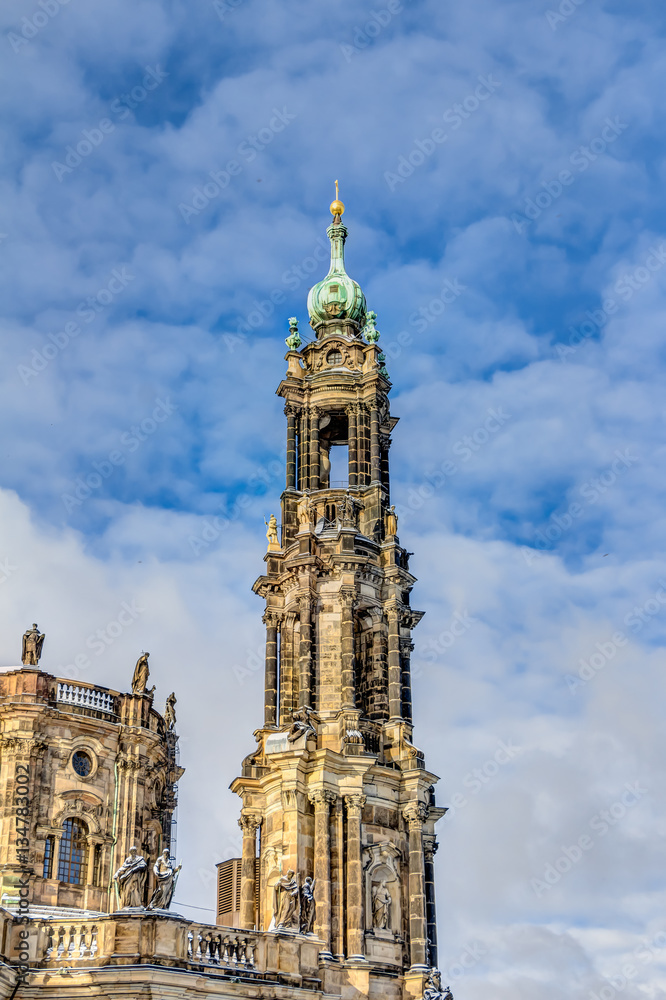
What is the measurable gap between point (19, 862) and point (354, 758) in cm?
1266

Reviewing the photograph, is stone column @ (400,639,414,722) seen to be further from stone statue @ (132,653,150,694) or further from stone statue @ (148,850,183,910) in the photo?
stone statue @ (148,850,183,910)

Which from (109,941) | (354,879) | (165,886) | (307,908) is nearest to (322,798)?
(354,879)

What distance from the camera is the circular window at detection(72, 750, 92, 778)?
51375 mm

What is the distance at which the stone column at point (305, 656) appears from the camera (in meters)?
54.1

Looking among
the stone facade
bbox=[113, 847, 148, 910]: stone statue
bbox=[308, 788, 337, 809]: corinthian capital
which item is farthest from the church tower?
bbox=[113, 847, 148, 910]: stone statue

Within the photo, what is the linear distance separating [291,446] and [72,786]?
724 inches

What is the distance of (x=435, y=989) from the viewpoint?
1972 inches

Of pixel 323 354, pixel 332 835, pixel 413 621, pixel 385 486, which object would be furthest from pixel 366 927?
pixel 323 354

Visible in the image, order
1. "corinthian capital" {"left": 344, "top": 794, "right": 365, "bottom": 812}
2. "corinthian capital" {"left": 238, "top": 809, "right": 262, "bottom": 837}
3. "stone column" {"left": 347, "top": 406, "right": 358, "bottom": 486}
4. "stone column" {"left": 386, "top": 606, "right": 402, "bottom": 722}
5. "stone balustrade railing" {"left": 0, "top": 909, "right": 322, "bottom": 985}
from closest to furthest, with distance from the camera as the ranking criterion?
1. "stone balustrade railing" {"left": 0, "top": 909, "right": 322, "bottom": 985}
2. "corinthian capital" {"left": 344, "top": 794, "right": 365, "bottom": 812}
3. "corinthian capital" {"left": 238, "top": 809, "right": 262, "bottom": 837}
4. "stone column" {"left": 386, "top": 606, "right": 402, "bottom": 722}
5. "stone column" {"left": 347, "top": 406, "right": 358, "bottom": 486}

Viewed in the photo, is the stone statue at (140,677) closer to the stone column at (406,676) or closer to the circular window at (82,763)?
the circular window at (82,763)

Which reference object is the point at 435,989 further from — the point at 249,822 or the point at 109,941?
the point at 109,941

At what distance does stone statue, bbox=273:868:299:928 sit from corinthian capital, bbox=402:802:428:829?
754 centimetres

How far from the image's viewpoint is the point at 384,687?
186 feet

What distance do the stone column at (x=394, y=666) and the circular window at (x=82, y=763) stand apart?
39.9 feet
